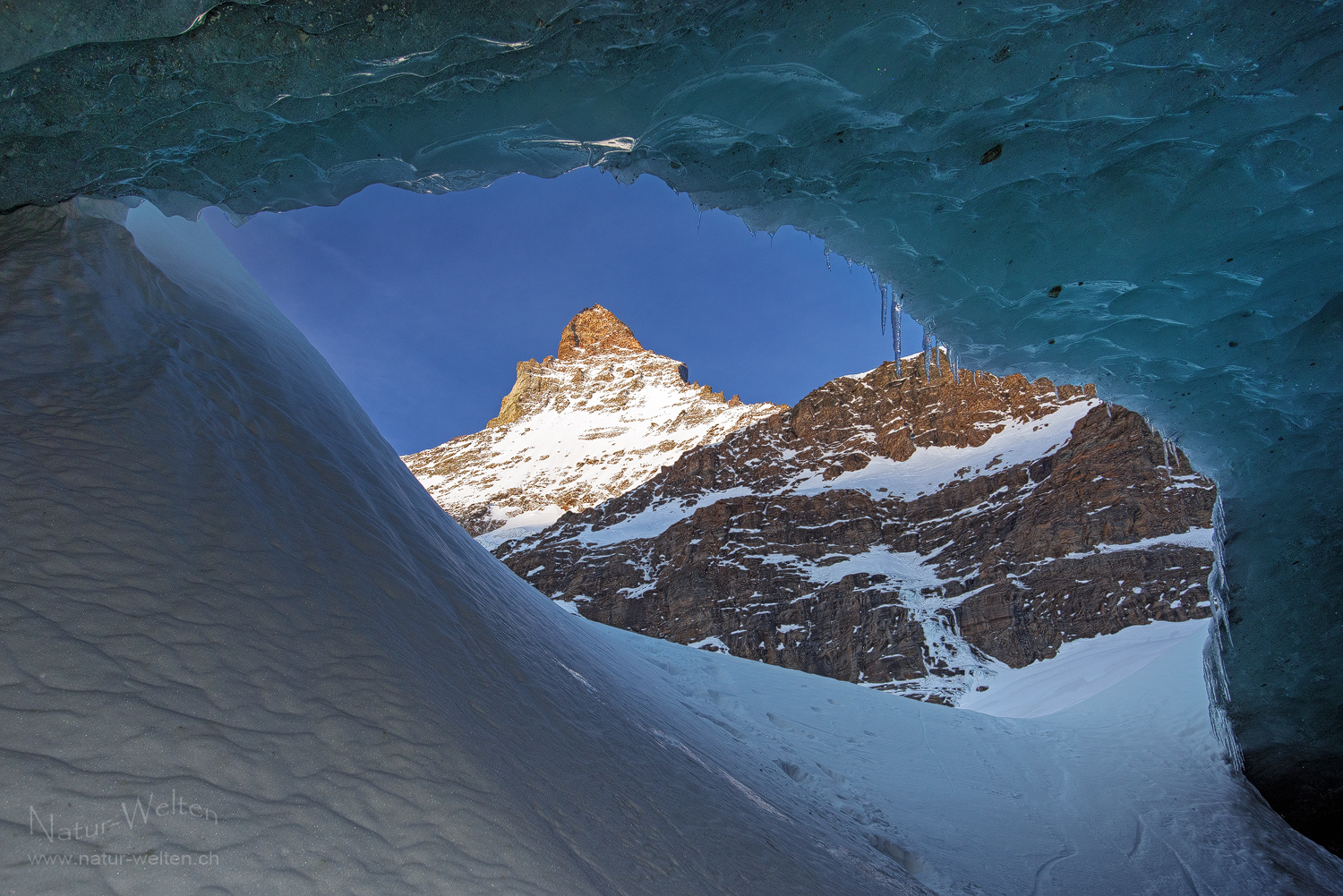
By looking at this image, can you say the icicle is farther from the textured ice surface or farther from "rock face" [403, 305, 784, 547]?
"rock face" [403, 305, 784, 547]

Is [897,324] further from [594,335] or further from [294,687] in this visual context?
[594,335]

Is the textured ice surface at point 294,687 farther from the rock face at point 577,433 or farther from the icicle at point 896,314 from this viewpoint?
the rock face at point 577,433

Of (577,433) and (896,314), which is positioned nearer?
(896,314)

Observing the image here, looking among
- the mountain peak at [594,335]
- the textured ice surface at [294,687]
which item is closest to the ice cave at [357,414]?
the textured ice surface at [294,687]

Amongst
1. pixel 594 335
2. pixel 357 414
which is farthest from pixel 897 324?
pixel 594 335

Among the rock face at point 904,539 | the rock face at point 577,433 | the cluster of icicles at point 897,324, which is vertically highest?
the rock face at point 577,433

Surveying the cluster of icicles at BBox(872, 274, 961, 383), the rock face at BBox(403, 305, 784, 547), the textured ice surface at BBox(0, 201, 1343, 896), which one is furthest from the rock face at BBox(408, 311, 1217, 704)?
the textured ice surface at BBox(0, 201, 1343, 896)
